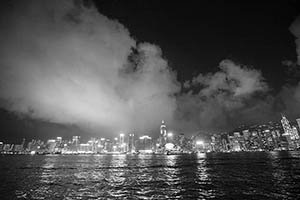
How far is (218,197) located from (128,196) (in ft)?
47.6

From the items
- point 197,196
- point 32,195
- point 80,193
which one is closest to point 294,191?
point 197,196

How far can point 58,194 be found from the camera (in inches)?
1453

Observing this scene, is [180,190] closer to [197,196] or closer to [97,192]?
[197,196]

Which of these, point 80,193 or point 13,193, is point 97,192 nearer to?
point 80,193

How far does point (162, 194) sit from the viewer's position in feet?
118

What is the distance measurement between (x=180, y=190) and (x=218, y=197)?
29.1 ft

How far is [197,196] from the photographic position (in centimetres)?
3450

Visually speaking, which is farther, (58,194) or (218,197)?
(58,194)

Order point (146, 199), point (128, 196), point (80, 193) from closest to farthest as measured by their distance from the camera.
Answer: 1. point (146, 199)
2. point (128, 196)
3. point (80, 193)

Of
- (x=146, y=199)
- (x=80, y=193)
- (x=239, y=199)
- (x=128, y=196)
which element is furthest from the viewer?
(x=80, y=193)

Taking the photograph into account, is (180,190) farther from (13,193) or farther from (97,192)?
(13,193)

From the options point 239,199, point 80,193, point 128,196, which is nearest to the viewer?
point 239,199

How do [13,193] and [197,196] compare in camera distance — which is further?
[13,193]

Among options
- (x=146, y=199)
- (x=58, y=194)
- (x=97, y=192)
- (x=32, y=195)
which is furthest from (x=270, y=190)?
(x=32, y=195)
